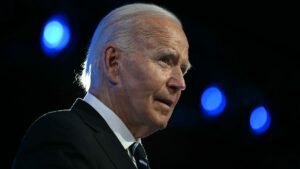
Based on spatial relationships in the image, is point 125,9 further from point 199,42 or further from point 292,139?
point 292,139

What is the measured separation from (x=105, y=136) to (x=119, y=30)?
15.5 inches

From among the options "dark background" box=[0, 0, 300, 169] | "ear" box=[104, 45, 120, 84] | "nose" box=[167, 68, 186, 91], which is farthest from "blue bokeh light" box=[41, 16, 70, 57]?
"nose" box=[167, 68, 186, 91]

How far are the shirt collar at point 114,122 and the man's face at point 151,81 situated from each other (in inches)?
1.5

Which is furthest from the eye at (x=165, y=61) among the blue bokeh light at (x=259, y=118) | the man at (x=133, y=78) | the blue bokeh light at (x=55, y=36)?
the blue bokeh light at (x=259, y=118)

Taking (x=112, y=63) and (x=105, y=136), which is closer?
(x=105, y=136)

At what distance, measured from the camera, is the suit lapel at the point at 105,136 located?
1.15 meters

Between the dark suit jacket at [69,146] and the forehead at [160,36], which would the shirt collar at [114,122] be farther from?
the forehead at [160,36]

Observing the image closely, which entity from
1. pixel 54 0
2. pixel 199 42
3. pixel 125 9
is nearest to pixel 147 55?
pixel 125 9

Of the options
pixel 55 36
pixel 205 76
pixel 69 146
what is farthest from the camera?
pixel 205 76

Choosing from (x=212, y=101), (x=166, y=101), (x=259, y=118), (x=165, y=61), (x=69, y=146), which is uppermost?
(x=165, y=61)

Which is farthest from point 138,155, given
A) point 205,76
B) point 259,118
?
point 259,118

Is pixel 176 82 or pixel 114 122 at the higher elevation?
pixel 176 82

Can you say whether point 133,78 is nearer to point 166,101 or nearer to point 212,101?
point 166,101

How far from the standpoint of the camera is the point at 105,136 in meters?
1.20
